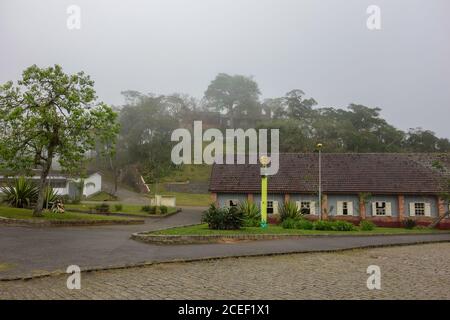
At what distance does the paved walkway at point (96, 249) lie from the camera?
32.2 feet

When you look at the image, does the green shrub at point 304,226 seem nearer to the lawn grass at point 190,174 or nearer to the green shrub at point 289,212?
the green shrub at point 289,212

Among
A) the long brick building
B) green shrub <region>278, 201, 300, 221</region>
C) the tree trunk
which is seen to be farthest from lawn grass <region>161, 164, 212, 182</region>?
the tree trunk

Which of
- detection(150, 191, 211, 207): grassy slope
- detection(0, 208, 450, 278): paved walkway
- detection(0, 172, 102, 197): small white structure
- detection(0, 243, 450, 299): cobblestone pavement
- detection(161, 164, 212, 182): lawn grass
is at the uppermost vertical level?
detection(161, 164, 212, 182): lawn grass

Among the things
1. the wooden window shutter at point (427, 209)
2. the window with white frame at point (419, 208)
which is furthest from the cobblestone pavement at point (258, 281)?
the wooden window shutter at point (427, 209)

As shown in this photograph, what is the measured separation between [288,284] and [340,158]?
27.8 m

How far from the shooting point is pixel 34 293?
22.9 ft

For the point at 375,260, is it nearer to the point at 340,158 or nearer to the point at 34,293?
the point at 34,293

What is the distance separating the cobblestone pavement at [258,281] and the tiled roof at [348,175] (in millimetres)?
19728

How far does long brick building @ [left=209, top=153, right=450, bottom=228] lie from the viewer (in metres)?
29.9

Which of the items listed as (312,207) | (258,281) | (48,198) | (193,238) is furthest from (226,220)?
(312,207)

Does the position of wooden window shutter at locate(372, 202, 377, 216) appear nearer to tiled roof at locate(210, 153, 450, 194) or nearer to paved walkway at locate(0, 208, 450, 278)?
tiled roof at locate(210, 153, 450, 194)

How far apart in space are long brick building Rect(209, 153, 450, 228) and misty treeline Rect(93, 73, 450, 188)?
26.6 metres

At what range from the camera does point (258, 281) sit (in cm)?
821
